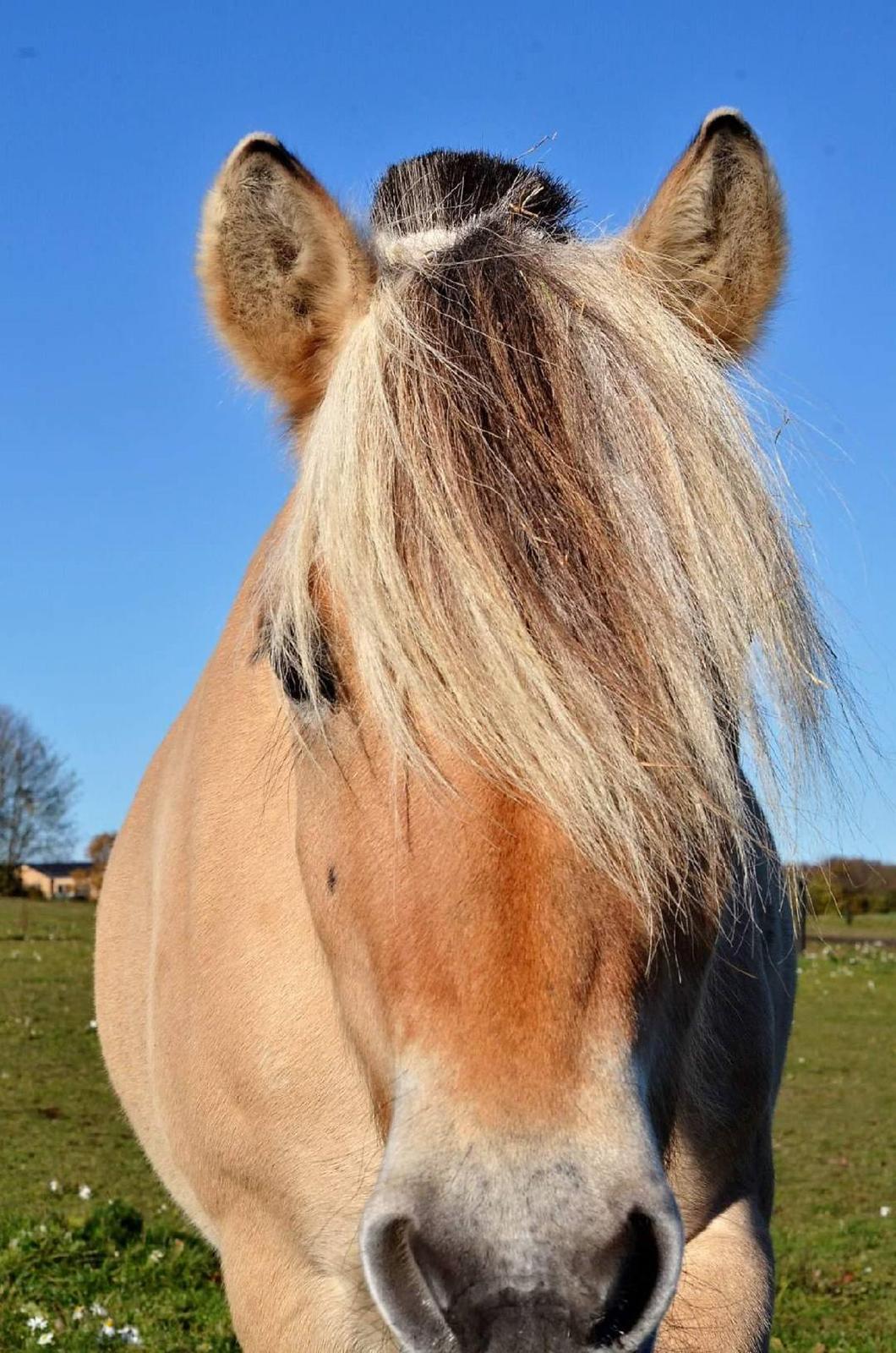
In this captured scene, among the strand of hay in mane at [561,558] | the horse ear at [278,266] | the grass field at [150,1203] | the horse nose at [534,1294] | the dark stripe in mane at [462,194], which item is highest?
the dark stripe in mane at [462,194]

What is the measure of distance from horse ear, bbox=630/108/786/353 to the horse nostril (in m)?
1.83

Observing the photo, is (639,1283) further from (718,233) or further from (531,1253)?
(718,233)

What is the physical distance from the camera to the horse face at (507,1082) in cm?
170

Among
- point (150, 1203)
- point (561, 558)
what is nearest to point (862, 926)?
point (150, 1203)

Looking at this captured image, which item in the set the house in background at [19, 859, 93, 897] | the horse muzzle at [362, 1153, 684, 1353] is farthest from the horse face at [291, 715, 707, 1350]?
the house in background at [19, 859, 93, 897]

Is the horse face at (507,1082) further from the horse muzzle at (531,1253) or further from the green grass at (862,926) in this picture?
the green grass at (862,926)

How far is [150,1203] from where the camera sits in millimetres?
8125

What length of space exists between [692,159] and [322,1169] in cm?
239

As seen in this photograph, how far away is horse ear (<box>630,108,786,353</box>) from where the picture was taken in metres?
2.66

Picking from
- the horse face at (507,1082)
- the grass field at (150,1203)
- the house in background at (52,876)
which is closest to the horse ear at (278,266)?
the horse face at (507,1082)

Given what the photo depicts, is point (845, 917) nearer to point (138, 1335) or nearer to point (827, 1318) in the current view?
point (827, 1318)

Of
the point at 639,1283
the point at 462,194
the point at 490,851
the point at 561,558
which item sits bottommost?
the point at 639,1283

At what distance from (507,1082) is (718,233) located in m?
1.89

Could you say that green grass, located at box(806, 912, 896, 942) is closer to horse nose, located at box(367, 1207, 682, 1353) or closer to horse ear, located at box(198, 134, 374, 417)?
horse ear, located at box(198, 134, 374, 417)
